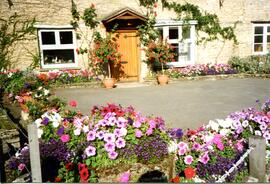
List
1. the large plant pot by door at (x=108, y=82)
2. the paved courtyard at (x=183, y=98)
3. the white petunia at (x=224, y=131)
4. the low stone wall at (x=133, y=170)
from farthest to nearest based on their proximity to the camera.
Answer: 1. the large plant pot by door at (x=108, y=82)
2. the paved courtyard at (x=183, y=98)
3. the white petunia at (x=224, y=131)
4. the low stone wall at (x=133, y=170)

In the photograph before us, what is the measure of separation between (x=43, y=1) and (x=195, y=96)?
25.5 feet

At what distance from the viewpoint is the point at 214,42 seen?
1528cm

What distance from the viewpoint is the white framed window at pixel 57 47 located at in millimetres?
12945

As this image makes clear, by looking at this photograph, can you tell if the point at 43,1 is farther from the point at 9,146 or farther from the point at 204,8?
the point at 9,146

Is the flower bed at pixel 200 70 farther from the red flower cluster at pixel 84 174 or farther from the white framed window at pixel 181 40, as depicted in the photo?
the red flower cluster at pixel 84 174

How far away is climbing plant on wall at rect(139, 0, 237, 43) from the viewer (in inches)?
564

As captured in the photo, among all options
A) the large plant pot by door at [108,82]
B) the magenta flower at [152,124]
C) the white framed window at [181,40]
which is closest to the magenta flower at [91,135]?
the magenta flower at [152,124]

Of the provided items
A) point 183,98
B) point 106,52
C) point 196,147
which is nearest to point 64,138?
point 196,147

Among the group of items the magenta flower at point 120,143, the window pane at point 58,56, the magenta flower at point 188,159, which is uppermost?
the window pane at point 58,56

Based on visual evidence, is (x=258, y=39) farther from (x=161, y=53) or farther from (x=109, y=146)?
(x=109, y=146)

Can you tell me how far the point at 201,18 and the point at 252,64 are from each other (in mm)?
3476

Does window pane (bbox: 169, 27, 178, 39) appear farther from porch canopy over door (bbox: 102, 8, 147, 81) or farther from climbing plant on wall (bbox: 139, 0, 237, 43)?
porch canopy over door (bbox: 102, 8, 147, 81)

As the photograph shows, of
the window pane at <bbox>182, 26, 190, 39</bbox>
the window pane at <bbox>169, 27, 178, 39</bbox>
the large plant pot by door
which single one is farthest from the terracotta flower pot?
the window pane at <bbox>182, 26, 190, 39</bbox>

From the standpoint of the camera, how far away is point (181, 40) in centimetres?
1478
